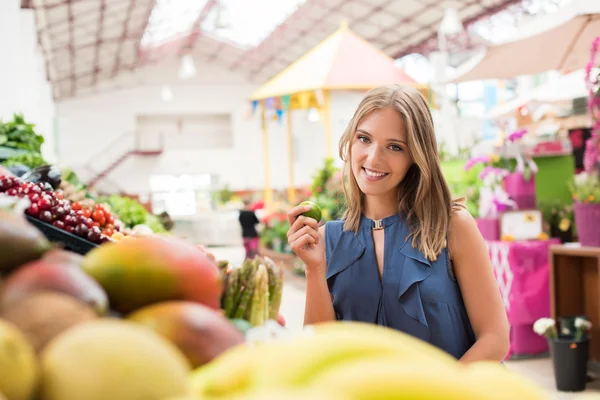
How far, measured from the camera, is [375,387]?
0.48 m

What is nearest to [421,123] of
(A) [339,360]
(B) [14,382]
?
(A) [339,360]

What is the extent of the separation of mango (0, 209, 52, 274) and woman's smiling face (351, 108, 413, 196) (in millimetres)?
1268

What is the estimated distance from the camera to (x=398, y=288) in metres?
1.95

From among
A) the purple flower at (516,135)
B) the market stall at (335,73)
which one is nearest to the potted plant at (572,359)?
the purple flower at (516,135)

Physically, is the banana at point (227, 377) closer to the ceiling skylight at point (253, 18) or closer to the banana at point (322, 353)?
the banana at point (322, 353)

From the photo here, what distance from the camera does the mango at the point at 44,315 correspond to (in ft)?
1.98

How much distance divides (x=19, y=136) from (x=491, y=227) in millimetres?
3855

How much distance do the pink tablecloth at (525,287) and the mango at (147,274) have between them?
198 inches

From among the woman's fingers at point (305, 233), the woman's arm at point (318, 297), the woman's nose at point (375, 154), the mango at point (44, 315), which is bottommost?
the woman's arm at point (318, 297)

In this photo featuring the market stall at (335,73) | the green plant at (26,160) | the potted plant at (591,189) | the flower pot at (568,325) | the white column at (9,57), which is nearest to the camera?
the green plant at (26,160)

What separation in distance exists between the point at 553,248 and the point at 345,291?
3.70 meters

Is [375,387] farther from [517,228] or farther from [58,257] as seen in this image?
[517,228]

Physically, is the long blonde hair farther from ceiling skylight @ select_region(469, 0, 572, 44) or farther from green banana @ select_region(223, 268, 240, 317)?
ceiling skylight @ select_region(469, 0, 572, 44)

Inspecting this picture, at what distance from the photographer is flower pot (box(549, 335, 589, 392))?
15.0 ft
